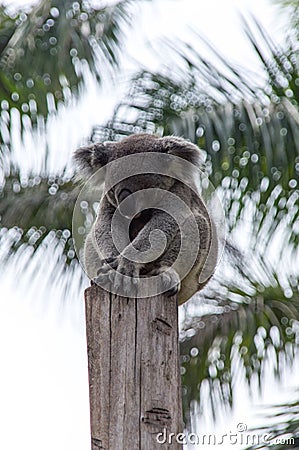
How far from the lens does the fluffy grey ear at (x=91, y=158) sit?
19.8 feet

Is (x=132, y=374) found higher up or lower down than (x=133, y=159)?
lower down

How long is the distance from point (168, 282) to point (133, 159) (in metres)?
1.52

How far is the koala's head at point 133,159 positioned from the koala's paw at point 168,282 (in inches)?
31.4

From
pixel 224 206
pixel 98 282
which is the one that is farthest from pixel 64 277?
pixel 98 282

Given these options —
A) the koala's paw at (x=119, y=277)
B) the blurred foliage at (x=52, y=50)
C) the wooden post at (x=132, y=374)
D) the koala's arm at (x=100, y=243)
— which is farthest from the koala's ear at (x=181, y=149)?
the blurred foliage at (x=52, y=50)

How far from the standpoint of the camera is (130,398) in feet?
13.0

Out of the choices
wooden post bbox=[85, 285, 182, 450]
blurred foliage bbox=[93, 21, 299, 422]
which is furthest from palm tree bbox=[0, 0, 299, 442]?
wooden post bbox=[85, 285, 182, 450]

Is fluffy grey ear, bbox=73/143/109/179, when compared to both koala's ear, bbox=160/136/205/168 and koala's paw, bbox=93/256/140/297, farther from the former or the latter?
koala's paw, bbox=93/256/140/297

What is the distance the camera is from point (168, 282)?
4.61 m

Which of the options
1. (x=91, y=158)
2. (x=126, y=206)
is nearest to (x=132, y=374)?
(x=126, y=206)

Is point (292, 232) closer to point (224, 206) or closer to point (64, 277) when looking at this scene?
point (224, 206)

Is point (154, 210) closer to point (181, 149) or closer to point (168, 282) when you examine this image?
point (181, 149)

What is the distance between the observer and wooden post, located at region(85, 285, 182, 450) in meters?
3.92
